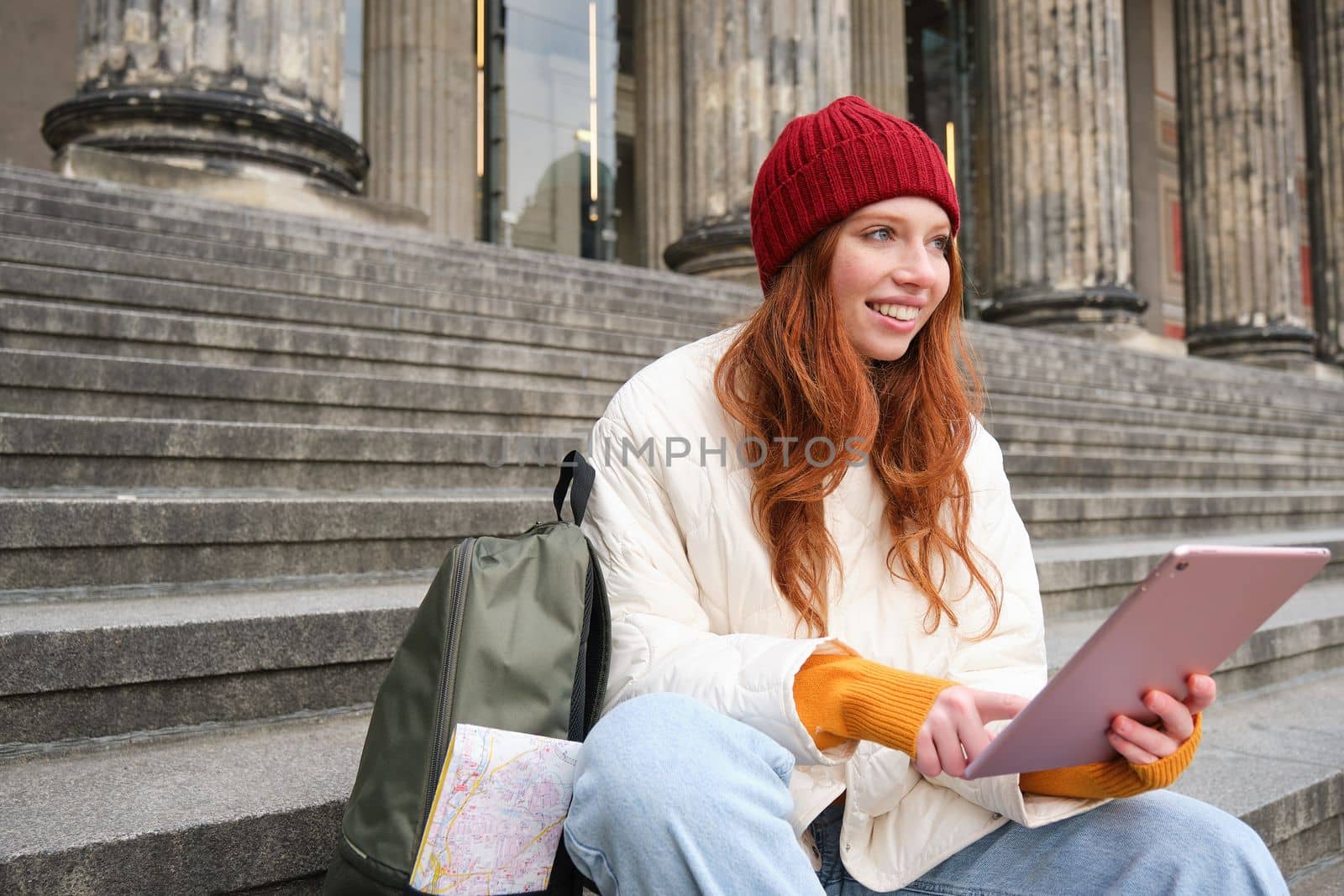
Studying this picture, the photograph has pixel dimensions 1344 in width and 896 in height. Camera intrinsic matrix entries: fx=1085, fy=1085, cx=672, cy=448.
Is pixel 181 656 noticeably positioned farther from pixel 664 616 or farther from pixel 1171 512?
pixel 1171 512

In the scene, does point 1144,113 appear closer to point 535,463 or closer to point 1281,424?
point 1281,424

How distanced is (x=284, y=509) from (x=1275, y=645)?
9.68 feet

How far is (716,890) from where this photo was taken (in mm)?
1026

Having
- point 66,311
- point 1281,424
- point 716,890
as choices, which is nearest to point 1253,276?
point 1281,424

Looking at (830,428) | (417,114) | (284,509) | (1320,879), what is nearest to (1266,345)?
(417,114)

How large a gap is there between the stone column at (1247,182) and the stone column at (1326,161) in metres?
2.49

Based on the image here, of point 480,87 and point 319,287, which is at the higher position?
point 480,87

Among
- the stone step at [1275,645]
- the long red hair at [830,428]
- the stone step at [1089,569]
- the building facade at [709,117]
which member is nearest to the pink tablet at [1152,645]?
the long red hair at [830,428]

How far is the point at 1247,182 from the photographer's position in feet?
44.7

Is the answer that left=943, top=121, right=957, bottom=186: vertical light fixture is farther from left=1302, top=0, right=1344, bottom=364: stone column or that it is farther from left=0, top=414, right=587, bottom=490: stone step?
left=0, top=414, right=587, bottom=490: stone step

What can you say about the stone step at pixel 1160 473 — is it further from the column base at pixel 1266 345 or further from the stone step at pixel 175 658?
the column base at pixel 1266 345

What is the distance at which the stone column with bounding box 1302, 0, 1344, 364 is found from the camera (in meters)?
15.6

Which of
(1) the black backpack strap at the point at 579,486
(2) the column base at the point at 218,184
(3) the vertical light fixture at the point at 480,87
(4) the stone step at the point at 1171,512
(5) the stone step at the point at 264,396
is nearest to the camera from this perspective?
(1) the black backpack strap at the point at 579,486

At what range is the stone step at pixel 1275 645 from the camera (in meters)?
3.18
